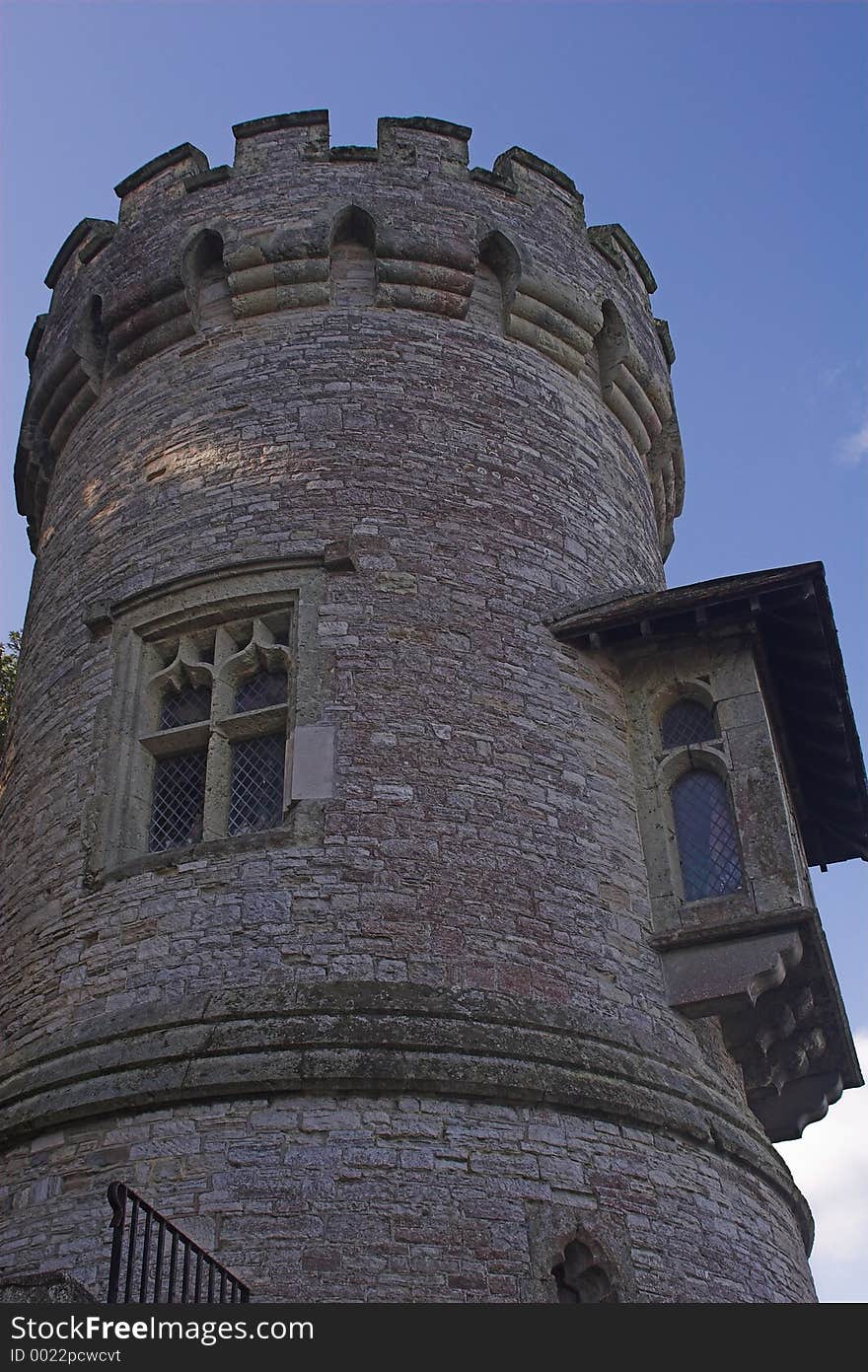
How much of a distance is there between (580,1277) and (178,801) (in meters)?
3.51

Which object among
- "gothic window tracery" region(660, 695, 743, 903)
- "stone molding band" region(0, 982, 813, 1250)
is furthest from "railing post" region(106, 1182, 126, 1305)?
"gothic window tracery" region(660, 695, 743, 903)

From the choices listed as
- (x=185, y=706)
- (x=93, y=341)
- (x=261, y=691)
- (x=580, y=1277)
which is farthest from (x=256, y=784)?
(x=93, y=341)

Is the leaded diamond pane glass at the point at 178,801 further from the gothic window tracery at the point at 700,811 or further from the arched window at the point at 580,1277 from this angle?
the arched window at the point at 580,1277

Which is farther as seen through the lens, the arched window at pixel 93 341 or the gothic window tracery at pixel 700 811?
the arched window at pixel 93 341

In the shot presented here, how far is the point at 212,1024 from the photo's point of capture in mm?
7648

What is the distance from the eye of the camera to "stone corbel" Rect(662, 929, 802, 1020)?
28.0 ft

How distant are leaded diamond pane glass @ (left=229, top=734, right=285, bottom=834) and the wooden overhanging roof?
1.96 metres

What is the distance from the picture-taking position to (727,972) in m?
8.61

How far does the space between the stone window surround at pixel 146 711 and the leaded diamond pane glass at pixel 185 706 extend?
14cm

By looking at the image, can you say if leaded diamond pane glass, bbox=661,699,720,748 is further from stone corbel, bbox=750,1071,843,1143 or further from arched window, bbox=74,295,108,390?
arched window, bbox=74,295,108,390

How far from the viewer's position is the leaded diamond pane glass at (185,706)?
371 inches

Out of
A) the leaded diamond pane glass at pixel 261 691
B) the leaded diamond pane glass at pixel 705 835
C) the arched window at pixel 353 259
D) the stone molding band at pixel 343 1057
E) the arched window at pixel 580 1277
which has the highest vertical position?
the arched window at pixel 353 259

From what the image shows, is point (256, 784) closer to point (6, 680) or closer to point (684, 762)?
point (684, 762)

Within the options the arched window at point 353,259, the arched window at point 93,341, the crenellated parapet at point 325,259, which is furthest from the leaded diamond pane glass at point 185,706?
the arched window at point 93,341
